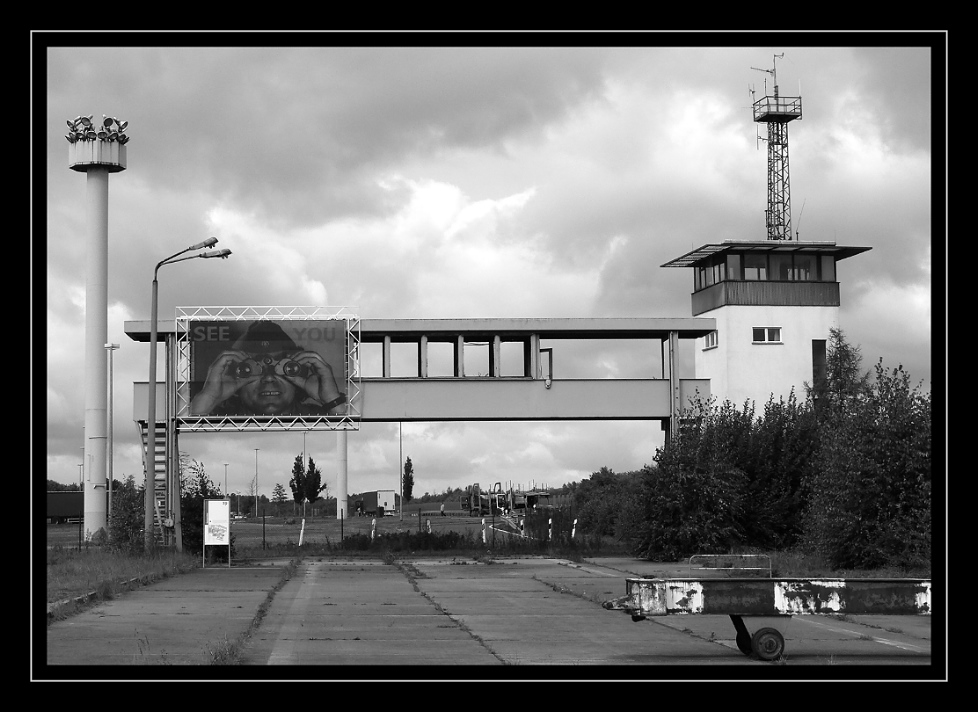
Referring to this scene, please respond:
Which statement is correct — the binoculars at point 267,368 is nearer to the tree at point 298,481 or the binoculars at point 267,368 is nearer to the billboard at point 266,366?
the billboard at point 266,366

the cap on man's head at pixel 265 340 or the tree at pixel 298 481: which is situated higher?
the cap on man's head at pixel 265 340

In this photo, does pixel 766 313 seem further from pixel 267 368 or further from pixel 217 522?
pixel 217 522

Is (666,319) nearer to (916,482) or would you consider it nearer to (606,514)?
(606,514)

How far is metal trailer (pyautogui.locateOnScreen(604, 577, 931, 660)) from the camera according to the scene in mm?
12852

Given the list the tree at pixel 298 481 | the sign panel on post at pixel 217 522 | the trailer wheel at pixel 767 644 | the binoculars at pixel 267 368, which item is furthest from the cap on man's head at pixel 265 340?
the tree at pixel 298 481

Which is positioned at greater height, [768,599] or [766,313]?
[766,313]

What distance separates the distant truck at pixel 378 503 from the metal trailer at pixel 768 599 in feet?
285

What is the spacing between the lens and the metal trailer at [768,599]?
12.9 metres

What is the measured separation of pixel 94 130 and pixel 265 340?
62.7ft

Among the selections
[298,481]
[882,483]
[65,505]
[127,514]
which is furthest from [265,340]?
[298,481]

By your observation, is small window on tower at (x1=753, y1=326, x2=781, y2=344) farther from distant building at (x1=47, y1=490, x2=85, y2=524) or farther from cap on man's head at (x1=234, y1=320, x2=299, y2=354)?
distant building at (x1=47, y1=490, x2=85, y2=524)

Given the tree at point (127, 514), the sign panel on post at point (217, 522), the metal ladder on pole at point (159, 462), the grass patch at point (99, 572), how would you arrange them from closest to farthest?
1. the grass patch at point (99, 572)
2. the sign panel on post at point (217, 522)
3. the tree at point (127, 514)
4. the metal ladder on pole at point (159, 462)

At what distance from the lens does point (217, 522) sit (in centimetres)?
3356
